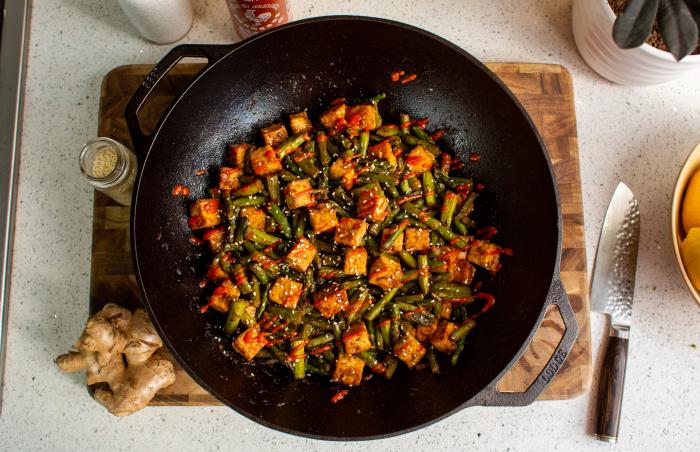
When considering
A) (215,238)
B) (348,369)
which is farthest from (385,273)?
(215,238)

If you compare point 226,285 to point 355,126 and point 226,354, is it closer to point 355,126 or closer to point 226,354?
point 226,354

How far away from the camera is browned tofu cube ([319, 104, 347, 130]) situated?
6.40 feet

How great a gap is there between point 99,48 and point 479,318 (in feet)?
5.61

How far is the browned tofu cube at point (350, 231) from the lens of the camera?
1.85m

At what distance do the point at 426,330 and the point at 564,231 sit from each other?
0.61 m

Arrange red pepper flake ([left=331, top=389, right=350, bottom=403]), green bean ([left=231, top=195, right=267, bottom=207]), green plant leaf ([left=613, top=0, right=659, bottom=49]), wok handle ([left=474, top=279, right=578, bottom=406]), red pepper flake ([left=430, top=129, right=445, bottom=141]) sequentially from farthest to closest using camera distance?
red pepper flake ([left=430, top=129, right=445, bottom=141]) → green bean ([left=231, top=195, right=267, bottom=207]) → red pepper flake ([left=331, top=389, right=350, bottom=403]) → wok handle ([left=474, top=279, right=578, bottom=406]) → green plant leaf ([left=613, top=0, right=659, bottom=49])

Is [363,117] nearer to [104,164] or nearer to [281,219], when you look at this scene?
[281,219]

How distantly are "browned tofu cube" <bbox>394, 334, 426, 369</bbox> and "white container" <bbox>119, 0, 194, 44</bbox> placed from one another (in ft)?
4.49

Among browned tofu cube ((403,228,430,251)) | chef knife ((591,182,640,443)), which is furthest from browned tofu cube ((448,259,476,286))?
chef knife ((591,182,640,443))

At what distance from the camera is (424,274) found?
74.2 inches

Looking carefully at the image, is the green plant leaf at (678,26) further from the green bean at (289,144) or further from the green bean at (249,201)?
the green bean at (249,201)

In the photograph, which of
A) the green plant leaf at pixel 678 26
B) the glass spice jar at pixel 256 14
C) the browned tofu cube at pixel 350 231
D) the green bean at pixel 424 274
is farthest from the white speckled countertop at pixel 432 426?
the browned tofu cube at pixel 350 231

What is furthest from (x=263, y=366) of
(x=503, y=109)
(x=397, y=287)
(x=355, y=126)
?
(x=503, y=109)

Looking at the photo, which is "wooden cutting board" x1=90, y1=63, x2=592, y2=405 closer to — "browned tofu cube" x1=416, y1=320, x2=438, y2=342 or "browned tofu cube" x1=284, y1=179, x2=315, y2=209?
"browned tofu cube" x1=416, y1=320, x2=438, y2=342
